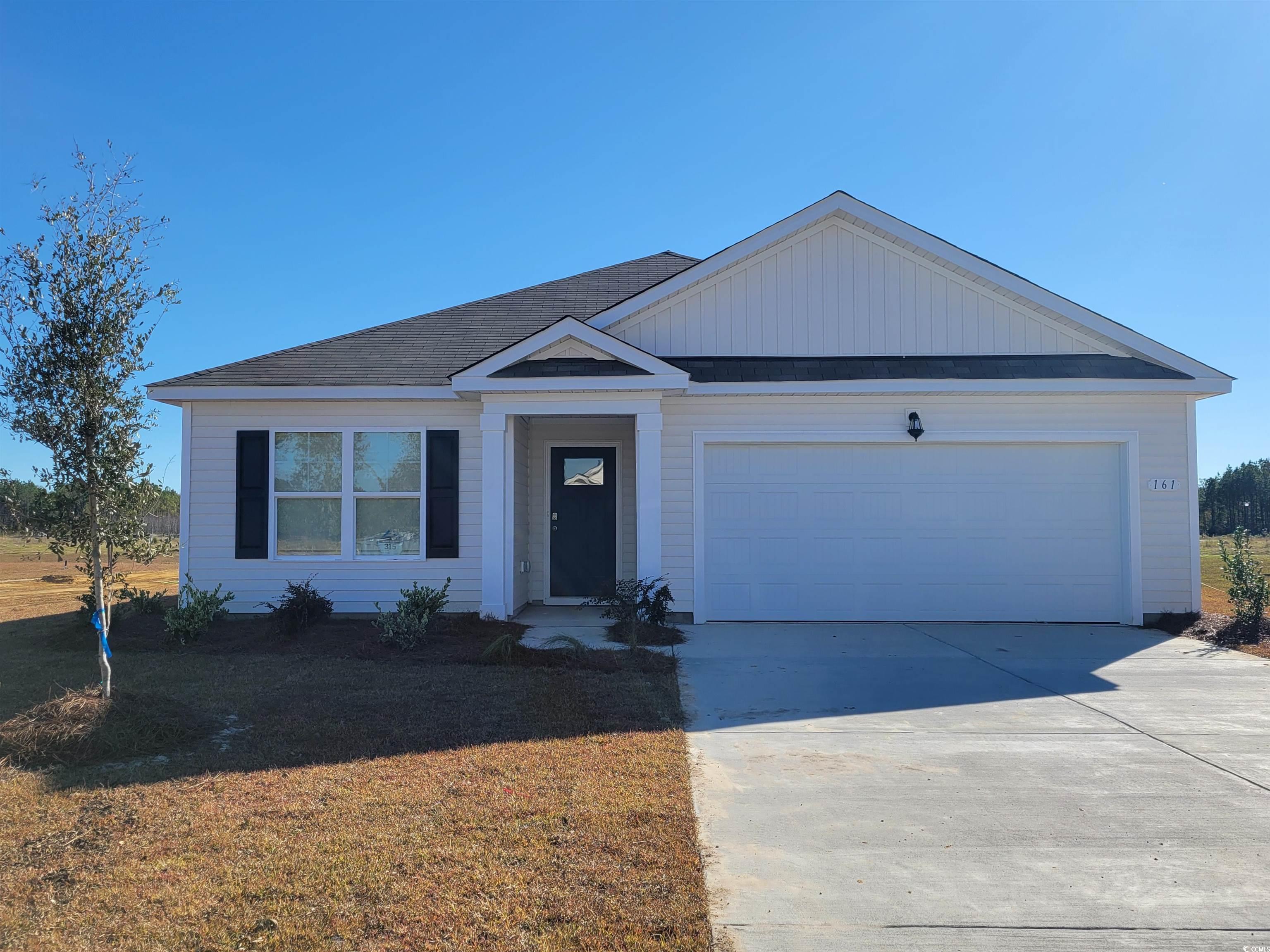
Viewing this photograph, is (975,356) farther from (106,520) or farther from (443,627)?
(106,520)

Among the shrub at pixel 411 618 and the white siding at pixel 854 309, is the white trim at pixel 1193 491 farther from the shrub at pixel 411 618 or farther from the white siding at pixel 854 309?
the shrub at pixel 411 618

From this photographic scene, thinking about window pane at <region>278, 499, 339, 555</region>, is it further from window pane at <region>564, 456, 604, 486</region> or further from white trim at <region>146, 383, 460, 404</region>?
window pane at <region>564, 456, 604, 486</region>

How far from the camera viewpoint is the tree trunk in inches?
209

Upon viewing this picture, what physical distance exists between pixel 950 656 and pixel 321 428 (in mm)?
7986

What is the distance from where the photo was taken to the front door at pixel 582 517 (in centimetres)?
1178

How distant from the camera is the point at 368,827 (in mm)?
3764

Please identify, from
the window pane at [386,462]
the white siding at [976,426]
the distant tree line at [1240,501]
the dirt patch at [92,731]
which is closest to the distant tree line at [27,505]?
the dirt patch at [92,731]

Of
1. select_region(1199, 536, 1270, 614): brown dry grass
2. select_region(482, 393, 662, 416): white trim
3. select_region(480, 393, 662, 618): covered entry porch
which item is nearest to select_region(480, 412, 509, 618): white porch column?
select_region(482, 393, 662, 416): white trim

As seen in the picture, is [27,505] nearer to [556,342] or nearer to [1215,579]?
[556,342]

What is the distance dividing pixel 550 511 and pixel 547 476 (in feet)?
1.71

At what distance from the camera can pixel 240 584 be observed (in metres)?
10.3

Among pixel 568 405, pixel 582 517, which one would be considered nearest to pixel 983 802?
pixel 568 405

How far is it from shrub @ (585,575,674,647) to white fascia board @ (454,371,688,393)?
2.28 m

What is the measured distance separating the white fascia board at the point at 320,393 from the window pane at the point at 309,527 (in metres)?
1.35
